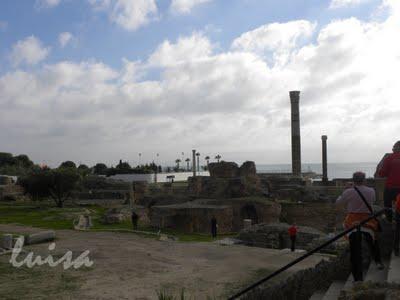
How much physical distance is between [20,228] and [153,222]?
766 cm

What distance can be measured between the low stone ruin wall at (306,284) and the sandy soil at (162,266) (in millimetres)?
3990

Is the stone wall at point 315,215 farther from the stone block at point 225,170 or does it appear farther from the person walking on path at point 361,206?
the person walking on path at point 361,206

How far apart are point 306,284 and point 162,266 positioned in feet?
25.5

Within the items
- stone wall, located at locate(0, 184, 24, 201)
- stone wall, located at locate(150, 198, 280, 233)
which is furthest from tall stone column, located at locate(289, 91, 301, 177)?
stone wall, located at locate(0, 184, 24, 201)

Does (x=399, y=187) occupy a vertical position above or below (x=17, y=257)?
above

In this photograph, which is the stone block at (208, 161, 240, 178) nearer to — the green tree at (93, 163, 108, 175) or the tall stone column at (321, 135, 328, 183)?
the tall stone column at (321, 135, 328, 183)

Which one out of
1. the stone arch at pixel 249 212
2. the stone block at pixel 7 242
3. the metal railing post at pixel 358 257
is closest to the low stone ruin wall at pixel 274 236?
the stone arch at pixel 249 212

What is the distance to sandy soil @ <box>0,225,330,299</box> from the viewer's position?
34.4 ft

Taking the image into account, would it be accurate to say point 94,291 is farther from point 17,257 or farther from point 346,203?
point 346,203

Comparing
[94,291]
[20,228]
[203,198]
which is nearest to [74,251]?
[94,291]

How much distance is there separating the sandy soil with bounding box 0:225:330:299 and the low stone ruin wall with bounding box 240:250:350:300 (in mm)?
3990

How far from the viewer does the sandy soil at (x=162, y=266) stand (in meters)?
10.5

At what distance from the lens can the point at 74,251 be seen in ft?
50.5

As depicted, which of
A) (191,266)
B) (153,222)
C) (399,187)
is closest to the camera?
(399,187)
